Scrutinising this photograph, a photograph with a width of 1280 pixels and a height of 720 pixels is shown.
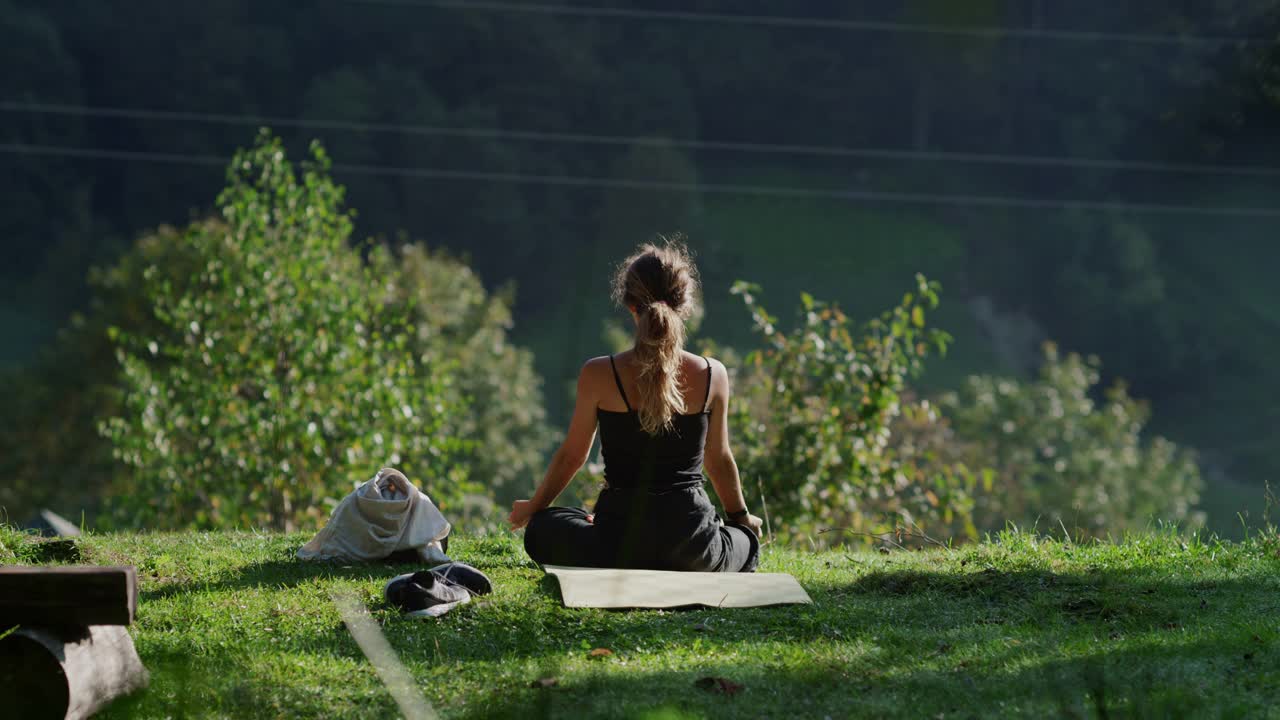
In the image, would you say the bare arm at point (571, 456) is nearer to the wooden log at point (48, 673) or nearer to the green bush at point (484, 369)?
the wooden log at point (48, 673)

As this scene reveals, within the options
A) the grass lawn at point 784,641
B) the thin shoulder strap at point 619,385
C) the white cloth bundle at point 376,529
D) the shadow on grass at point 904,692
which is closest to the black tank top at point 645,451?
the thin shoulder strap at point 619,385

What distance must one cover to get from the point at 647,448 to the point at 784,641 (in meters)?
1.17

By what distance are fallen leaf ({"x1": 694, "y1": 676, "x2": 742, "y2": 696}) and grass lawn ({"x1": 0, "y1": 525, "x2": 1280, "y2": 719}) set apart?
0.10 feet

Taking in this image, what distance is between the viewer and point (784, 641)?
3.99 metres

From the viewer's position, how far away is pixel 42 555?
5211 millimetres

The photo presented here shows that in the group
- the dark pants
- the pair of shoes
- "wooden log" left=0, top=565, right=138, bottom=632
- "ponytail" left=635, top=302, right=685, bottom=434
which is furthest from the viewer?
the dark pants

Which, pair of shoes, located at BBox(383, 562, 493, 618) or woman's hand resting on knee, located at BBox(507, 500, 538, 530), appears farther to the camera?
woman's hand resting on knee, located at BBox(507, 500, 538, 530)

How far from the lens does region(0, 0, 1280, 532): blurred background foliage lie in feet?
162

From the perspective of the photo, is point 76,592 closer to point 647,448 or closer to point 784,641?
point 784,641

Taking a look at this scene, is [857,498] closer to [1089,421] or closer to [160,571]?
[160,571]

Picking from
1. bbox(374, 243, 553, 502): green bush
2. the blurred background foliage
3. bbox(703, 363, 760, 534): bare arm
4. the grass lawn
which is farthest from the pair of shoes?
the blurred background foliage

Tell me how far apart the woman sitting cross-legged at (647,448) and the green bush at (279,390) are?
6617 mm

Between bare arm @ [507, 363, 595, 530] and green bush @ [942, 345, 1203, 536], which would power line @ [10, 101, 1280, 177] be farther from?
bare arm @ [507, 363, 595, 530]

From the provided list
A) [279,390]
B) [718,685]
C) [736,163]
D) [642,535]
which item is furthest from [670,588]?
[736,163]
